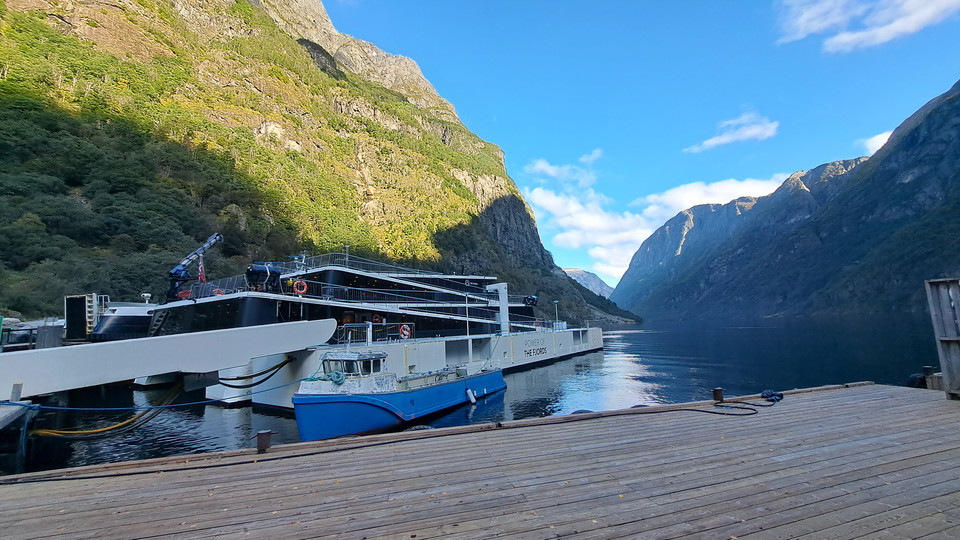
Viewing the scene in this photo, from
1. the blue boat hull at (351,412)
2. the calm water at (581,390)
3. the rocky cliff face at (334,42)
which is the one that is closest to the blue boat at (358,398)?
the blue boat hull at (351,412)

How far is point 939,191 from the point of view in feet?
516

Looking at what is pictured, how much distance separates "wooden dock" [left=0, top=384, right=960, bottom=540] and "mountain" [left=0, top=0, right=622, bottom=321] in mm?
42673

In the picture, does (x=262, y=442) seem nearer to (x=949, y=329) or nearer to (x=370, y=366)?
(x=370, y=366)

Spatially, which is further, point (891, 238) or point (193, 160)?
point (891, 238)

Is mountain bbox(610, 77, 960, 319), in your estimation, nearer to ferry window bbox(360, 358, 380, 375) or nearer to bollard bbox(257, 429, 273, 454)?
ferry window bbox(360, 358, 380, 375)

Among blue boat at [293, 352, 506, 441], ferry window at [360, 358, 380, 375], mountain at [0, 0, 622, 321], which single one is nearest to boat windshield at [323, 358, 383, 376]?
blue boat at [293, 352, 506, 441]

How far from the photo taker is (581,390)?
113 feet

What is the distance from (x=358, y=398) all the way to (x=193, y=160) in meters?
72.2

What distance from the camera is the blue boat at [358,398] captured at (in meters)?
17.8

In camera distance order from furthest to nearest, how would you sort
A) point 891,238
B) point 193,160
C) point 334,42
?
point 334,42, point 891,238, point 193,160

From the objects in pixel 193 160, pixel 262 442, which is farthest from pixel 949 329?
pixel 193 160

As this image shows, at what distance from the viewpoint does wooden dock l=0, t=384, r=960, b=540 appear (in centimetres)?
424

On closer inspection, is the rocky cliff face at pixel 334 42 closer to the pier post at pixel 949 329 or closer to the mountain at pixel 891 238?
the pier post at pixel 949 329

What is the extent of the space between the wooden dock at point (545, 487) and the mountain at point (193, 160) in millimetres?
42673
